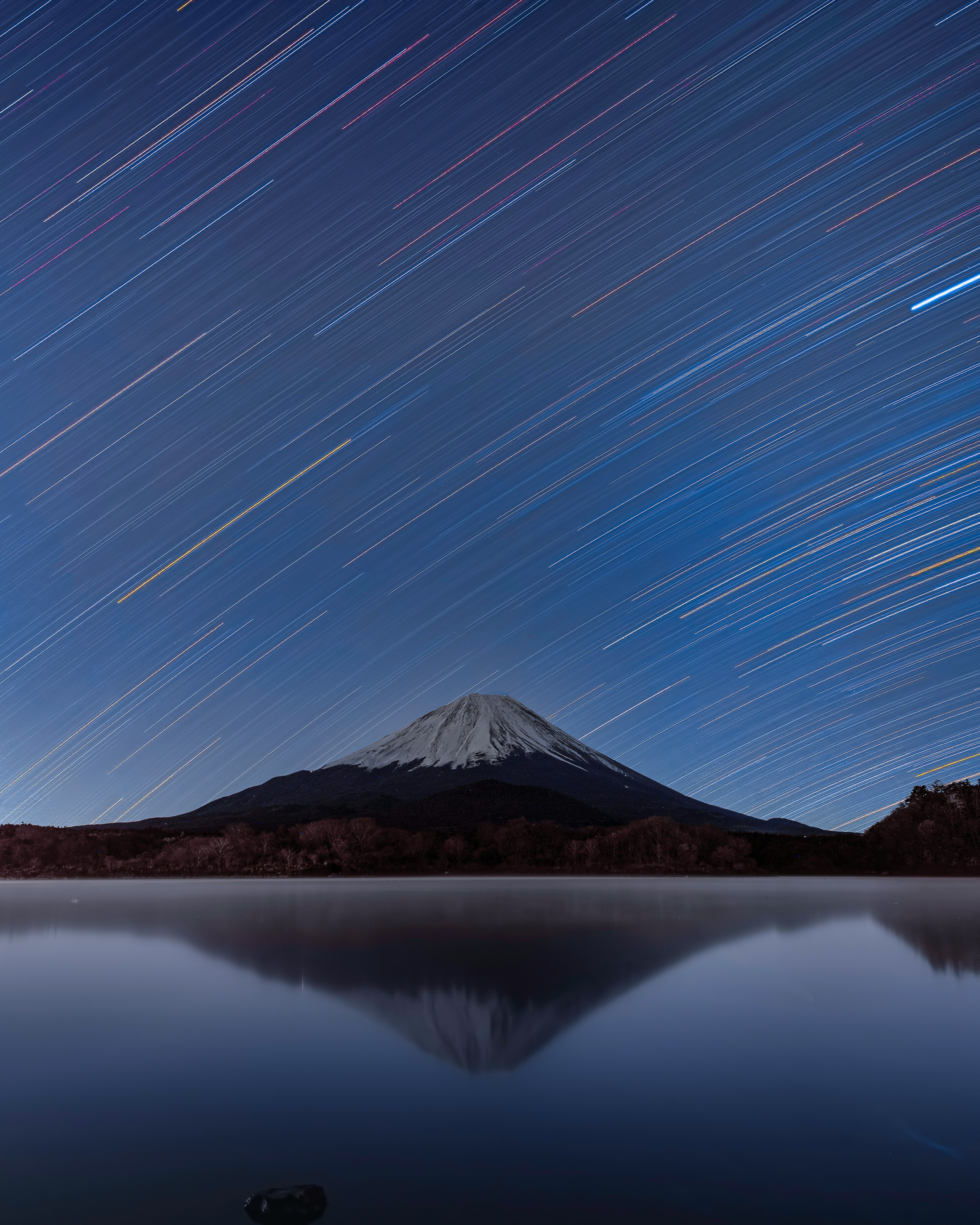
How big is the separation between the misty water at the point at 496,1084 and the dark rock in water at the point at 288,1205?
0.45ft

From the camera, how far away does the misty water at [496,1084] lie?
21.8 ft

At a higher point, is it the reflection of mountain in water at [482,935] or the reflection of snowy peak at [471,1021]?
the reflection of snowy peak at [471,1021]

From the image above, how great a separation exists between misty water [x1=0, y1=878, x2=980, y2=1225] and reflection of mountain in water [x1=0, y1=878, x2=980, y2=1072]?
6.9 inches

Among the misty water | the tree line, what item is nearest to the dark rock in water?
the misty water

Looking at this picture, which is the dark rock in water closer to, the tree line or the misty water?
the misty water

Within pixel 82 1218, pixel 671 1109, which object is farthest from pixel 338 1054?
pixel 82 1218

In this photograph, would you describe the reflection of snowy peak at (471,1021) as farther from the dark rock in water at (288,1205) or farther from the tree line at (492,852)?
the tree line at (492,852)

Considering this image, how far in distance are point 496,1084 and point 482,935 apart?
19050mm

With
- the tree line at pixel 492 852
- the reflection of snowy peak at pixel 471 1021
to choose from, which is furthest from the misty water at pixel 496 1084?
the tree line at pixel 492 852

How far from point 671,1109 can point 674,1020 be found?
206 inches

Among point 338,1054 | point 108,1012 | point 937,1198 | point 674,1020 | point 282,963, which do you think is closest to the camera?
point 937,1198

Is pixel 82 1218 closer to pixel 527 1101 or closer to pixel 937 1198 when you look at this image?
pixel 527 1101

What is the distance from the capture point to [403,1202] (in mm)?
6430

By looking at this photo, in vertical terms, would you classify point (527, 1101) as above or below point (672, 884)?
above
